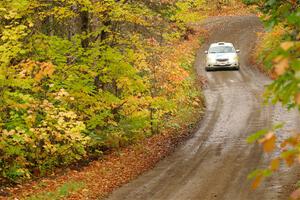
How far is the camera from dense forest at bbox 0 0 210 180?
12047mm

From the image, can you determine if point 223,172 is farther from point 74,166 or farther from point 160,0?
point 160,0

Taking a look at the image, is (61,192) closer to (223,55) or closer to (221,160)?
(221,160)

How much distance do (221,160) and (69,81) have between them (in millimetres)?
5324

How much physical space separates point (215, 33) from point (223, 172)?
3414 cm

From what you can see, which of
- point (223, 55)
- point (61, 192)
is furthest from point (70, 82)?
point (223, 55)

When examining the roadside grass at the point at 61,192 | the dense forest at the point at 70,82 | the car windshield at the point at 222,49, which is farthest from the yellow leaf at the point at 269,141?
the car windshield at the point at 222,49

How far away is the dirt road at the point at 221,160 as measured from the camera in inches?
455

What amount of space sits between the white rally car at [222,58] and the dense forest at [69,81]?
1381 centimetres

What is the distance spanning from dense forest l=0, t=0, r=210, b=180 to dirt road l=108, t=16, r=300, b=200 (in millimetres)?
2021

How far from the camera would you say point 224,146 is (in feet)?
53.0

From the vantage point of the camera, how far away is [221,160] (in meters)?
14.5

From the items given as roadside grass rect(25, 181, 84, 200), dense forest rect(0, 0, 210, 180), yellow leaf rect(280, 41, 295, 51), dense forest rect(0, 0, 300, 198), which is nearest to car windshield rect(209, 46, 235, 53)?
dense forest rect(0, 0, 300, 198)

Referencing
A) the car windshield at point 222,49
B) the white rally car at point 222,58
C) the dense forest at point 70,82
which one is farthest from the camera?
the car windshield at point 222,49

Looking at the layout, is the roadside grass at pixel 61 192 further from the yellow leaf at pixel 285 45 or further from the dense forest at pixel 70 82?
the yellow leaf at pixel 285 45
